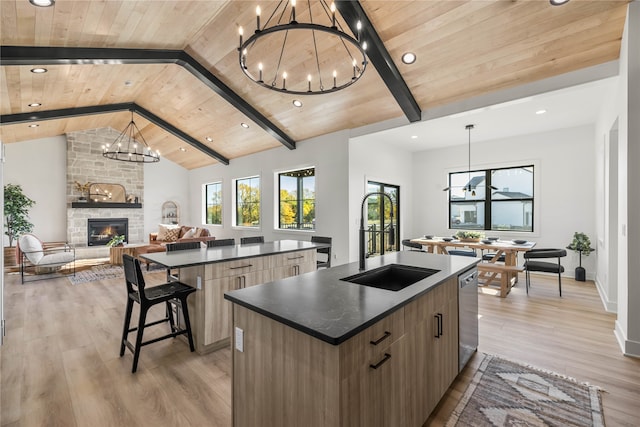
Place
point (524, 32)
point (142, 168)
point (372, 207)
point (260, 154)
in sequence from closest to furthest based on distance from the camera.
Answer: point (524, 32) → point (372, 207) → point (260, 154) → point (142, 168)

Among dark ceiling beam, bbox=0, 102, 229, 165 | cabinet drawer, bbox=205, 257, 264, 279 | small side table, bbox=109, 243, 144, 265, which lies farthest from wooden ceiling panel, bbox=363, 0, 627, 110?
small side table, bbox=109, 243, 144, 265

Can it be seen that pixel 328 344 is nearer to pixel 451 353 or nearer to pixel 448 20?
pixel 451 353

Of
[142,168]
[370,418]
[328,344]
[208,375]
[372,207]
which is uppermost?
[142,168]

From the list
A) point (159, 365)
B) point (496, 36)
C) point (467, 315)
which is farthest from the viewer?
point (496, 36)

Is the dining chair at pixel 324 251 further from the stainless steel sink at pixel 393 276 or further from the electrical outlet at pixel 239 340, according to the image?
the electrical outlet at pixel 239 340

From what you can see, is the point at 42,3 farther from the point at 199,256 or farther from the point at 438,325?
the point at 438,325

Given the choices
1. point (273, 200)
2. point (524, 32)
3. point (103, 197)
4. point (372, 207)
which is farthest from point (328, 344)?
point (103, 197)

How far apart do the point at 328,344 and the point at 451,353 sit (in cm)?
137

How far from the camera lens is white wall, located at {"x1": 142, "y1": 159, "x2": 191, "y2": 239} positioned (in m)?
9.40

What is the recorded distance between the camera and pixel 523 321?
339 cm

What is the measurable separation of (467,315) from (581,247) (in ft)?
14.4

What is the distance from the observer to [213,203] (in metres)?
9.58

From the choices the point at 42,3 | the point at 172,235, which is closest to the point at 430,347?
the point at 42,3

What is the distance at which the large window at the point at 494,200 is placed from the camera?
6.06 meters
